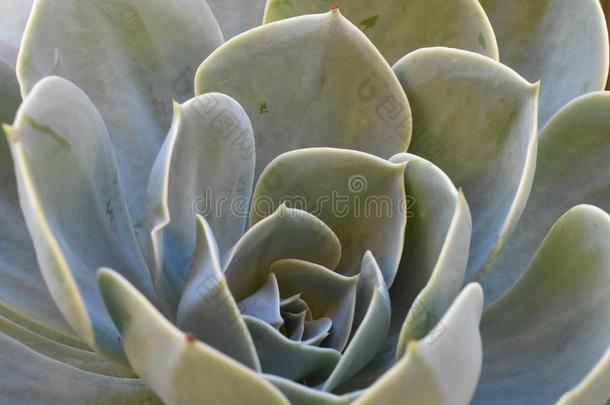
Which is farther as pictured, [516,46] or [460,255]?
[516,46]

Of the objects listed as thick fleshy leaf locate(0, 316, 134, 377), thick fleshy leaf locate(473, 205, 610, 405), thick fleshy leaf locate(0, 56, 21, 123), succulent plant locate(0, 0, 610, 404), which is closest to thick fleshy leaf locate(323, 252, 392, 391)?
succulent plant locate(0, 0, 610, 404)

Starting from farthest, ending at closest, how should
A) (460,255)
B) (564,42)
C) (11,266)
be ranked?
(564,42)
(11,266)
(460,255)

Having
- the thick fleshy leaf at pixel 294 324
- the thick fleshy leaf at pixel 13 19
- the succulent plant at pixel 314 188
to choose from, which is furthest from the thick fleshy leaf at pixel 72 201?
the thick fleshy leaf at pixel 13 19

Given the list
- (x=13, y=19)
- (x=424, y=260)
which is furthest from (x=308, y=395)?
(x=13, y=19)

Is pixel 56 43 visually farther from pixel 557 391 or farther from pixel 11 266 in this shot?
pixel 557 391

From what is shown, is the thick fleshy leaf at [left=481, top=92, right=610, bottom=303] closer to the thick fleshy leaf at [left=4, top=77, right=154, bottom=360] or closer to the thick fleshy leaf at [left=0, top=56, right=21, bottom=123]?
the thick fleshy leaf at [left=4, top=77, right=154, bottom=360]

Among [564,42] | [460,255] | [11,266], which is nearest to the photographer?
[460,255]

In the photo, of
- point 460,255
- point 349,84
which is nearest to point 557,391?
point 460,255
